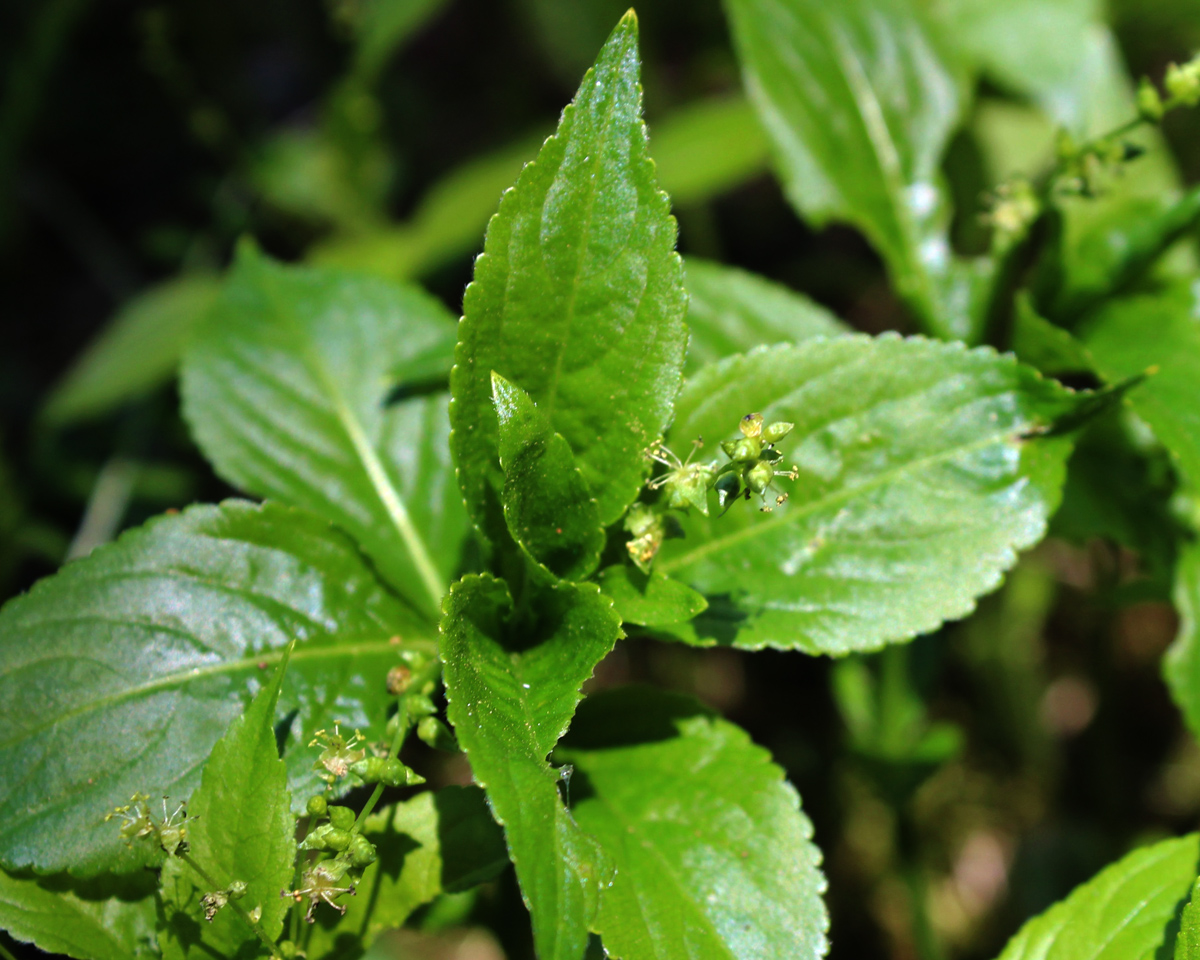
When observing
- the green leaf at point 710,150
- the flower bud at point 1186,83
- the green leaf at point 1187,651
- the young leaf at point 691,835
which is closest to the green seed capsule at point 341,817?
the young leaf at point 691,835

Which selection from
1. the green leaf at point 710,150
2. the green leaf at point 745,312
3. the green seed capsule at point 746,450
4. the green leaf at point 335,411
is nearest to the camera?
the green seed capsule at point 746,450

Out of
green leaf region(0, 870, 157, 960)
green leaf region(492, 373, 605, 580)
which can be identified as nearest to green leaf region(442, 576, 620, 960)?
green leaf region(492, 373, 605, 580)

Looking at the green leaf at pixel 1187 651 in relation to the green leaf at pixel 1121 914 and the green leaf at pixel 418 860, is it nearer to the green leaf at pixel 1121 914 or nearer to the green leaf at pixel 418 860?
the green leaf at pixel 1121 914

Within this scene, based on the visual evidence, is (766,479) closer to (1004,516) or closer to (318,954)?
(1004,516)

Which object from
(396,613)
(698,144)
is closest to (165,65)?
(698,144)

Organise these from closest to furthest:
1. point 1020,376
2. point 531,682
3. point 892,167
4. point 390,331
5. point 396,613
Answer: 1. point 531,682
2. point 1020,376
3. point 396,613
4. point 390,331
5. point 892,167

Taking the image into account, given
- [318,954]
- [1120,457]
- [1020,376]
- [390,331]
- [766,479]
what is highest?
[390,331]
